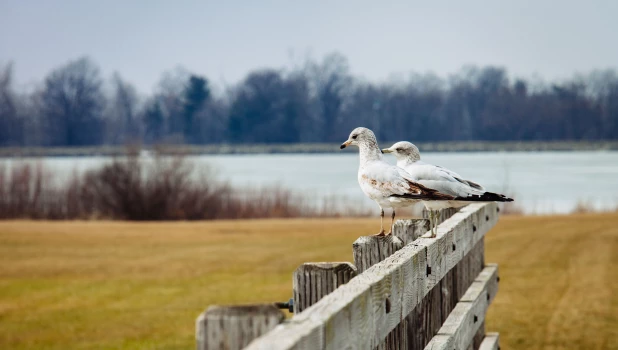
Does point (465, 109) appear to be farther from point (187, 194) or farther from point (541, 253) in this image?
point (541, 253)

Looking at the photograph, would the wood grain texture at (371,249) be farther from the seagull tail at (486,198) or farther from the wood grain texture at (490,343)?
the wood grain texture at (490,343)

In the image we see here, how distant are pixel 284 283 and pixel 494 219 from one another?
359 inches

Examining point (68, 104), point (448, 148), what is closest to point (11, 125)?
point (68, 104)

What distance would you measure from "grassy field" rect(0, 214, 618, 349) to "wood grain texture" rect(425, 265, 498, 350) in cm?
434

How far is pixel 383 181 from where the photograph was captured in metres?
4.09

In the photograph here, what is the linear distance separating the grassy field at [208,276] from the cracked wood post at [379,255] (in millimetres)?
7459

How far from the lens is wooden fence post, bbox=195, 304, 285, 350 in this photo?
1.66 meters

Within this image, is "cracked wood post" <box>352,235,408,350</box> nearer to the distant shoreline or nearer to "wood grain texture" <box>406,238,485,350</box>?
"wood grain texture" <box>406,238,485,350</box>

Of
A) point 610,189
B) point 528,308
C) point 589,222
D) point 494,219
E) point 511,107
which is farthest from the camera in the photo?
point 511,107

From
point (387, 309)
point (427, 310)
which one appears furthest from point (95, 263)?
point (387, 309)

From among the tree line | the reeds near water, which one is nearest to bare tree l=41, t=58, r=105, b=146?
the tree line

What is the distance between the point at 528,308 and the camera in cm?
1305

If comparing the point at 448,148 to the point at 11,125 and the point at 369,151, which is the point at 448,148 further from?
the point at 369,151

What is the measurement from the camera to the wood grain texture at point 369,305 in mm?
1832
